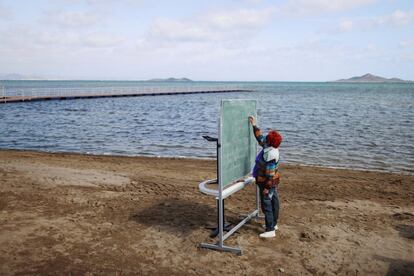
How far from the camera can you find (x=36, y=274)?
15.9 ft

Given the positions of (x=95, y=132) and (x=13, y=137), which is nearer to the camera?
(x=13, y=137)

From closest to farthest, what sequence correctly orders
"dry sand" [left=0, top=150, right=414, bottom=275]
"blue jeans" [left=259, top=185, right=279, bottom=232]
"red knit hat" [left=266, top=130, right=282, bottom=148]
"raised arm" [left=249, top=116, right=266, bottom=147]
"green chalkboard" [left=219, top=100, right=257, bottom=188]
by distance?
1. "dry sand" [left=0, top=150, right=414, bottom=275]
2. "green chalkboard" [left=219, top=100, right=257, bottom=188]
3. "red knit hat" [left=266, top=130, right=282, bottom=148]
4. "blue jeans" [left=259, top=185, right=279, bottom=232]
5. "raised arm" [left=249, top=116, right=266, bottom=147]

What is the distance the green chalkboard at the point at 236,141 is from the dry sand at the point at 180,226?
107cm

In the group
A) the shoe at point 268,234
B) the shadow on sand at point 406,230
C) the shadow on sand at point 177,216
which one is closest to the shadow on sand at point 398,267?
the shadow on sand at point 406,230

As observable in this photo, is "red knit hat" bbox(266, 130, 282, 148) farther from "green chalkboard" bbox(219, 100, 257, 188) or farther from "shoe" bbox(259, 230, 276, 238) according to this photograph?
"shoe" bbox(259, 230, 276, 238)

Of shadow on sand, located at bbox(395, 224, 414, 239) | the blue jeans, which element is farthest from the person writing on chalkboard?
shadow on sand, located at bbox(395, 224, 414, 239)

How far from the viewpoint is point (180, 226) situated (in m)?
6.64

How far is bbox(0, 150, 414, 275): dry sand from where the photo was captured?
5.15 m

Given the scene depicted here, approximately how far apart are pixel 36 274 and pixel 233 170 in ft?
9.85

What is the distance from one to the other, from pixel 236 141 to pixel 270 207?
3.75ft

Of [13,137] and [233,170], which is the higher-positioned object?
[233,170]

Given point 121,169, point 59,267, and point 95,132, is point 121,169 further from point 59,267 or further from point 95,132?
point 95,132

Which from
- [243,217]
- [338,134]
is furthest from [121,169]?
[338,134]

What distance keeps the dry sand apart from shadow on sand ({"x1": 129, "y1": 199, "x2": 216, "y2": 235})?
0.7 inches
